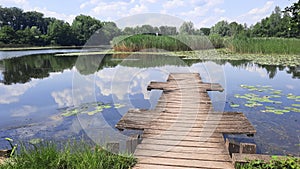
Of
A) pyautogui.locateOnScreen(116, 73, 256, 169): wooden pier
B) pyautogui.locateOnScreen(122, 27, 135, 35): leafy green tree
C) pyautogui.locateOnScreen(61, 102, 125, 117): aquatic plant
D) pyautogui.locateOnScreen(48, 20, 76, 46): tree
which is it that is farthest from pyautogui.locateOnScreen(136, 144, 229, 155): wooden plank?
pyautogui.locateOnScreen(48, 20, 76, 46): tree

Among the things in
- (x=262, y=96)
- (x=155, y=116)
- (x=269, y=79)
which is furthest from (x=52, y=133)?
(x=269, y=79)

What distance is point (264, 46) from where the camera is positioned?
17609mm

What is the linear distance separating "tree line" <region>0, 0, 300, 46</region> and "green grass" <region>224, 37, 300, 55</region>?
188cm

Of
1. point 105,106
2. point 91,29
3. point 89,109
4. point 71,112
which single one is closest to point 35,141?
point 71,112

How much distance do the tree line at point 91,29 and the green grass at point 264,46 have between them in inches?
73.8

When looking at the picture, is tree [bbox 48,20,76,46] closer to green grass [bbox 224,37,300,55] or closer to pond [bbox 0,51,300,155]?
green grass [bbox 224,37,300,55]

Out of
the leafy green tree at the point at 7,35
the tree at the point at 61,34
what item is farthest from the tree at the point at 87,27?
the leafy green tree at the point at 7,35

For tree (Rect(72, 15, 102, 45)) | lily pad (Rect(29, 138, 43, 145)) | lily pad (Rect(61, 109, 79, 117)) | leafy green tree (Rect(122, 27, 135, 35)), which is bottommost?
lily pad (Rect(29, 138, 43, 145))

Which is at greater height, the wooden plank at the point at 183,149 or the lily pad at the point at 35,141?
the wooden plank at the point at 183,149

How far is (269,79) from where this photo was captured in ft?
30.3

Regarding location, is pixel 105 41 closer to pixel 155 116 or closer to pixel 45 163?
pixel 155 116

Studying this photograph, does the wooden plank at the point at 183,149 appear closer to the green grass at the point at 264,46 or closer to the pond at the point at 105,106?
the pond at the point at 105,106

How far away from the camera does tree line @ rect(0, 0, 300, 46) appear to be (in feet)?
12.9

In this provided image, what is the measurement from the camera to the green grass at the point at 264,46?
16969mm
